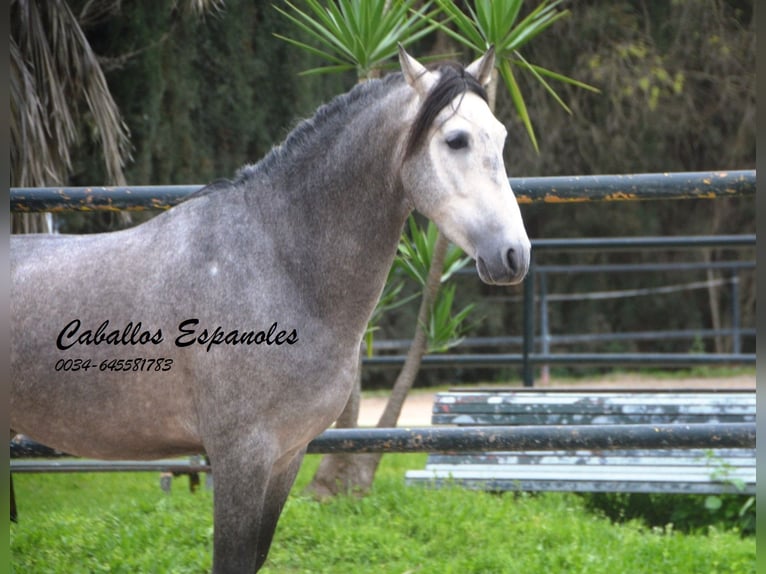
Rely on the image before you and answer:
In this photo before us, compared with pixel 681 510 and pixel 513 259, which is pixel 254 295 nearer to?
pixel 513 259

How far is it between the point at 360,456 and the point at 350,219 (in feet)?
8.08

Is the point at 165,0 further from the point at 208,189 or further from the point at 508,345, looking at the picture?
the point at 508,345

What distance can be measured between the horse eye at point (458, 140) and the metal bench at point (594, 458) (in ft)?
8.82

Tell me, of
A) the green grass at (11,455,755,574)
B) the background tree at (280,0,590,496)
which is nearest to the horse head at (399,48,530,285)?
the background tree at (280,0,590,496)

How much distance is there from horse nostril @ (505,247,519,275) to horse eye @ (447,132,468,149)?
288 mm

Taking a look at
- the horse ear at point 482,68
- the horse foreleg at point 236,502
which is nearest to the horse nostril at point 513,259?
the horse ear at point 482,68

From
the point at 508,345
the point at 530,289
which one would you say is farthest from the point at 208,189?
the point at 508,345

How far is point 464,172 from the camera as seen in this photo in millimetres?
2221

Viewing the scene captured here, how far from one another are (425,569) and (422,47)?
804 cm

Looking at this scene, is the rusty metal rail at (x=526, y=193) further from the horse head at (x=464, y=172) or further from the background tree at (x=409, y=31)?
the horse head at (x=464, y=172)

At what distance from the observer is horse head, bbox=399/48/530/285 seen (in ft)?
7.05

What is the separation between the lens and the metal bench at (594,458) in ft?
15.2

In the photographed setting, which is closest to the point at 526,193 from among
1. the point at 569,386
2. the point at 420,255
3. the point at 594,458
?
the point at 420,255

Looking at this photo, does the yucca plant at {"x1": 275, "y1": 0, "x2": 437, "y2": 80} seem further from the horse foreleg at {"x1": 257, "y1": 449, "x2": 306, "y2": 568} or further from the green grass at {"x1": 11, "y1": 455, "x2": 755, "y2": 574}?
the green grass at {"x1": 11, "y1": 455, "x2": 755, "y2": 574}
